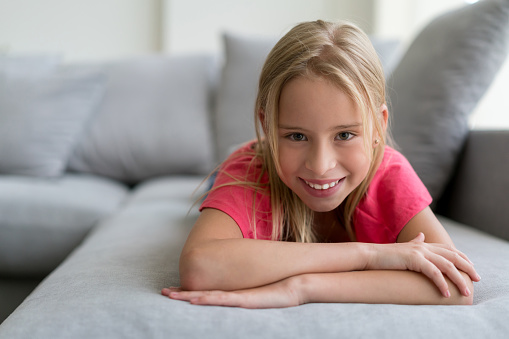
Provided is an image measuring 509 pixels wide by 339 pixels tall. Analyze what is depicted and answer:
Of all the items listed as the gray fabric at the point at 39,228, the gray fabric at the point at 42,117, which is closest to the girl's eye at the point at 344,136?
the gray fabric at the point at 39,228

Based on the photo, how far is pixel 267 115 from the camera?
101cm

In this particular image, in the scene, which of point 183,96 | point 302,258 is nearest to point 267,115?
point 302,258

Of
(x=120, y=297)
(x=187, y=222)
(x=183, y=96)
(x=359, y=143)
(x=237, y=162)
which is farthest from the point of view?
(x=183, y=96)

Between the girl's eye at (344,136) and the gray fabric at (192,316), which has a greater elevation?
the girl's eye at (344,136)

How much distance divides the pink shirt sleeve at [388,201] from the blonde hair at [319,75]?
0.05m

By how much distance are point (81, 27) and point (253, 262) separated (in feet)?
9.67

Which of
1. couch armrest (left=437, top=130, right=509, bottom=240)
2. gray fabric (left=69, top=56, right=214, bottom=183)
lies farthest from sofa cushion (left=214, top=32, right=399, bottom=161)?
couch armrest (left=437, top=130, right=509, bottom=240)

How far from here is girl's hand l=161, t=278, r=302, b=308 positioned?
0.80 m

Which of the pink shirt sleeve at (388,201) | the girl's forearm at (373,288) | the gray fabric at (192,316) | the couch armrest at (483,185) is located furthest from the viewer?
the couch armrest at (483,185)

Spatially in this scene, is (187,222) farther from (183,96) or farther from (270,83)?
(183,96)

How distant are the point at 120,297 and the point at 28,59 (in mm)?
1946

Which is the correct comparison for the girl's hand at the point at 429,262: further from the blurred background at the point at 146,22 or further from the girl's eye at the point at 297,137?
the blurred background at the point at 146,22

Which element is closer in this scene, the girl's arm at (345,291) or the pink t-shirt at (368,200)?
the girl's arm at (345,291)

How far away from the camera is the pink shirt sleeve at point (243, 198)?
3.36ft
